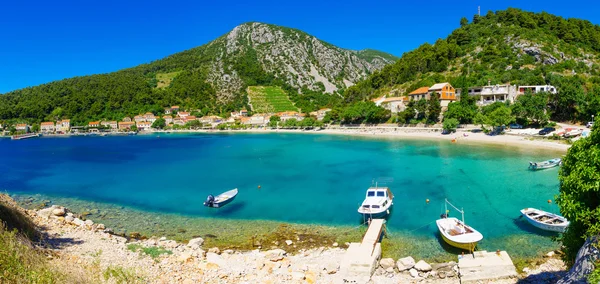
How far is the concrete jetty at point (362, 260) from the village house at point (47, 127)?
178563 mm

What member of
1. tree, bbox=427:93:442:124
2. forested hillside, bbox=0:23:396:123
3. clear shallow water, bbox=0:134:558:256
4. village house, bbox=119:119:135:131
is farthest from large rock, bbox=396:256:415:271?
village house, bbox=119:119:135:131

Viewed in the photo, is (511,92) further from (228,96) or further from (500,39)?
(228,96)

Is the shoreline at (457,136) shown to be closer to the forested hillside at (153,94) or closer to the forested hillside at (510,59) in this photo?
the forested hillside at (510,59)

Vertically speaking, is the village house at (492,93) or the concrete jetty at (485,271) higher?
the village house at (492,93)

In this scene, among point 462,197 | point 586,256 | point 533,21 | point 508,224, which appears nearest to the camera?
point 586,256

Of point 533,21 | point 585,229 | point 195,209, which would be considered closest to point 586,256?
point 585,229

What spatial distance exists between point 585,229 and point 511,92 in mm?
77671

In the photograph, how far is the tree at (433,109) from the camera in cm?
7506

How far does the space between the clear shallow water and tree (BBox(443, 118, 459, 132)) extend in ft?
39.4

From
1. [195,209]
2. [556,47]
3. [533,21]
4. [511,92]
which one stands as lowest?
[195,209]

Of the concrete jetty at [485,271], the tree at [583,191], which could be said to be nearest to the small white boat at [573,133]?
the concrete jetty at [485,271]

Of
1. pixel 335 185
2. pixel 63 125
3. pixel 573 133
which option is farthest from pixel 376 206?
pixel 63 125

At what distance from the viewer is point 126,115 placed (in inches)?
6378

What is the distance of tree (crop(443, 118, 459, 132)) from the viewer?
219 feet
